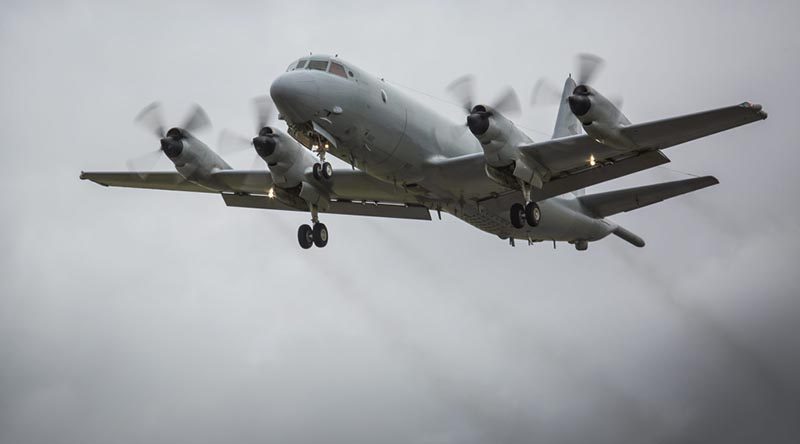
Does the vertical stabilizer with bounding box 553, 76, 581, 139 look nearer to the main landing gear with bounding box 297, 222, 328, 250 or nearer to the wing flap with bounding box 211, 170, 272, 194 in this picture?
the main landing gear with bounding box 297, 222, 328, 250

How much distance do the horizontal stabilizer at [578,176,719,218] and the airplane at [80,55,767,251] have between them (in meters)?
0.04

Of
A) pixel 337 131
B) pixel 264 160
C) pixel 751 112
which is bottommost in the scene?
pixel 264 160

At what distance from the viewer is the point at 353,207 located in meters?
29.2

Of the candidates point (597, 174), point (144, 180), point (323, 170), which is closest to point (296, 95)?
point (323, 170)

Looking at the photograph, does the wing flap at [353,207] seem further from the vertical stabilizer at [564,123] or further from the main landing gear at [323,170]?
the vertical stabilizer at [564,123]

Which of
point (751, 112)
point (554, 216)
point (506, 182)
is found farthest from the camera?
point (554, 216)

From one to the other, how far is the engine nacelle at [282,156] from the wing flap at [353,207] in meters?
1.29

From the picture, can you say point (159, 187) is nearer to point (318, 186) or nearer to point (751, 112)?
point (318, 186)

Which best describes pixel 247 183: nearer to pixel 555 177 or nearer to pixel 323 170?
pixel 323 170

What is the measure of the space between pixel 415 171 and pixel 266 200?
5714mm

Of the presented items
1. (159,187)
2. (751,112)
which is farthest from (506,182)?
(159,187)

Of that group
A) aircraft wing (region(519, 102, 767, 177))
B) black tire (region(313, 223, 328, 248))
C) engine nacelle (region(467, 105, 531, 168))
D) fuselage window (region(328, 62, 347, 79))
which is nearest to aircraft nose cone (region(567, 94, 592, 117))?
aircraft wing (region(519, 102, 767, 177))

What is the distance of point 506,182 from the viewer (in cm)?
2525

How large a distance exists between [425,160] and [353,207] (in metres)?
4.34
